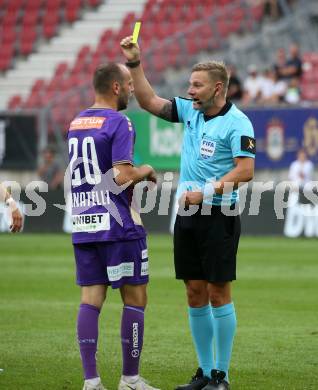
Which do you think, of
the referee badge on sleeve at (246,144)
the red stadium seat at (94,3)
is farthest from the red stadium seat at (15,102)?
the referee badge on sleeve at (246,144)

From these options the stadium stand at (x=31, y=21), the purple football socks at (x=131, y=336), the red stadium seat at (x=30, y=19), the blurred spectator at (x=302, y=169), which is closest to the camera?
the purple football socks at (x=131, y=336)

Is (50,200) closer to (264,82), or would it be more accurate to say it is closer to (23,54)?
(264,82)

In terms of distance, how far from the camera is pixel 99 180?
7.05 meters

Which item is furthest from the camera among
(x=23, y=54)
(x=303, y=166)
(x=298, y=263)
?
(x=23, y=54)

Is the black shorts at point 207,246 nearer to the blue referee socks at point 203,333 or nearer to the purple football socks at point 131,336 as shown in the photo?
the blue referee socks at point 203,333

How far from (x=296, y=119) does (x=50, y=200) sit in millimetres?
5867

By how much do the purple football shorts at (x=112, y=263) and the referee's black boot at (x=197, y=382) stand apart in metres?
0.85

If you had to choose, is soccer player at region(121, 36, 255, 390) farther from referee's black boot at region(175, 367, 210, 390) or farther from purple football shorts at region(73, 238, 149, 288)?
purple football shorts at region(73, 238, 149, 288)

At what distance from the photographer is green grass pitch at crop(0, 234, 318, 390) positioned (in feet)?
25.9

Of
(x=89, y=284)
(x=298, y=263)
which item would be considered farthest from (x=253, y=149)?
(x=298, y=263)

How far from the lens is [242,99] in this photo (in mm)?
23844

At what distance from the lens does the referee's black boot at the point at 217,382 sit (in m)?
7.22

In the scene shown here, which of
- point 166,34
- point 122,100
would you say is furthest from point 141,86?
point 166,34

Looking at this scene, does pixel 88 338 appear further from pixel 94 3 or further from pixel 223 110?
pixel 94 3
